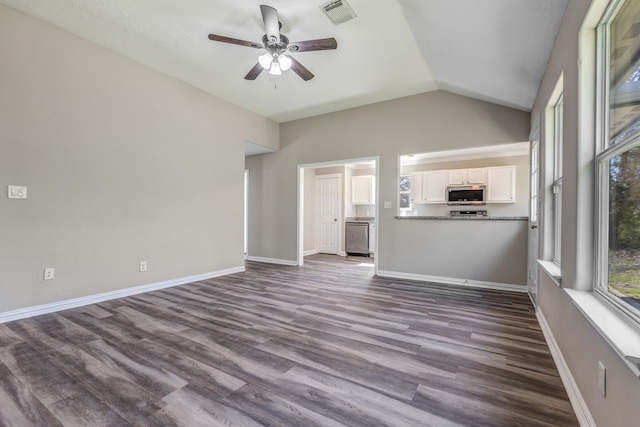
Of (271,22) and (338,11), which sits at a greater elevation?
(338,11)

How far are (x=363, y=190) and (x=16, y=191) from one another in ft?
21.0

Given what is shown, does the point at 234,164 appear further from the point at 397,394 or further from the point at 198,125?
the point at 397,394

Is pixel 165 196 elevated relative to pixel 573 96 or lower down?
lower down

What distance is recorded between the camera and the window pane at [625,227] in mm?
1153

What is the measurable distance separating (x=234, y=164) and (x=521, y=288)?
4.79 m

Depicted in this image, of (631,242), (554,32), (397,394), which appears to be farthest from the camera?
(554,32)

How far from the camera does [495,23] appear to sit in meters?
2.27

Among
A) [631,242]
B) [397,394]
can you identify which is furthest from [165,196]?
[631,242]

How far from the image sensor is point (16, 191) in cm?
279

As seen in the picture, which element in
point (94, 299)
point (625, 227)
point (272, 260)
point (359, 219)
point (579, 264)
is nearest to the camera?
point (625, 227)

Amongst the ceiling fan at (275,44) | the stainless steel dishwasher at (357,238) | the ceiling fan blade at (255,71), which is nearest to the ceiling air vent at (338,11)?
the ceiling fan at (275,44)

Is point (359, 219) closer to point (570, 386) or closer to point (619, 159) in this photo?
point (570, 386)

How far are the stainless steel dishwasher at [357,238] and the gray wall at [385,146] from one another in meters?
2.09

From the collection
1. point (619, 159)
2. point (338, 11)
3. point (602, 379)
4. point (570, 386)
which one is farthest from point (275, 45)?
point (570, 386)
